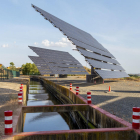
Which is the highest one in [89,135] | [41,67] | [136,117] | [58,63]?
[58,63]

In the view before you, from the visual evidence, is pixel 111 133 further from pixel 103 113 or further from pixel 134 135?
pixel 103 113

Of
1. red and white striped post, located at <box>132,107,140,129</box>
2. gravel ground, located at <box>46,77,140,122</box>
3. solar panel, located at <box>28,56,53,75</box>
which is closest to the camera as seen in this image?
red and white striped post, located at <box>132,107,140,129</box>

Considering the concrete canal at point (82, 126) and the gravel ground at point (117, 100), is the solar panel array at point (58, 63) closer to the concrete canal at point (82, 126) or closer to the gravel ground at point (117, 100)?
the gravel ground at point (117, 100)

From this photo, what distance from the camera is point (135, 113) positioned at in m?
5.17

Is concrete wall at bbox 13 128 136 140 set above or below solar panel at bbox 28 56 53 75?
below

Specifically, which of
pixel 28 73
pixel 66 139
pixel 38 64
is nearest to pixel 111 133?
pixel 66 139

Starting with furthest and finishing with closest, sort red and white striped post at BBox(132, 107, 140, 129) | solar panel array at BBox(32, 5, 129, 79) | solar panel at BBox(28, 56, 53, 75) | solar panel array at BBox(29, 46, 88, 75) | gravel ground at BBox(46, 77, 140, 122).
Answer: solar panel at BBox(28, 56, 53, 75) → solar panel array at BBox(29, 46, 88, 75) → solar panel array at BBox(32, 5, 129, 79) → gravel ground at BBox(46, 77, 140, 122) → red and white striped post at BBox(132, 107, 140, 129)

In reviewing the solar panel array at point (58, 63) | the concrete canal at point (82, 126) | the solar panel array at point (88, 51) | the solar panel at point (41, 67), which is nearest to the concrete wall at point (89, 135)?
the concrete canal at point (82, 126)

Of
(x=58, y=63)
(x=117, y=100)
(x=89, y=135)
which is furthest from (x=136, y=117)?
(x=58, y=63)

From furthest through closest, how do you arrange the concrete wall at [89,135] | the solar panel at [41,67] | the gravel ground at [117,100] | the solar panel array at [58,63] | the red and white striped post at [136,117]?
the solar panel at [41,67] < the solar panel array at [58,63] < the gravel ground at [117,100] < the red and white striped post at [136,117] < the concrete wall at [89,135]

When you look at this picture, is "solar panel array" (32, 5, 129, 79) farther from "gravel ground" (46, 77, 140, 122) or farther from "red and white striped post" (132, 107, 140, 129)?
"red and white striped post" (132, 107, 140, 129)

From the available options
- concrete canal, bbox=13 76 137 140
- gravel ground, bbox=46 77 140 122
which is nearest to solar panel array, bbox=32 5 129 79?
gravel ground, bbox=46 77 140 122

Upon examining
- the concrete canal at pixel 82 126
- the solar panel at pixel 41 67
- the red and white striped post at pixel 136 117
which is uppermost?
the solar panel at pixel 41 67

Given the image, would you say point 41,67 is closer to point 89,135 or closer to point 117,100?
point 117,100
